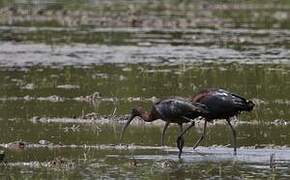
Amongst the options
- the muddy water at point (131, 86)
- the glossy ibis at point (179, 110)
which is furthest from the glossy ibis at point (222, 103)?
the muddy water at point (131, 86)

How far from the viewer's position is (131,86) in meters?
21.1

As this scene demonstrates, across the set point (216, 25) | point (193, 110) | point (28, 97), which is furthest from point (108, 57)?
point (193, 110)

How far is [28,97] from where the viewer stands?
63.8ft

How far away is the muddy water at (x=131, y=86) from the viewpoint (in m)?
13.1

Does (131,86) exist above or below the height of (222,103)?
above

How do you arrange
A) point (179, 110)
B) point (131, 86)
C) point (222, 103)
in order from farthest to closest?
point (131, 86)
point (222, 103)
point (179, 110)

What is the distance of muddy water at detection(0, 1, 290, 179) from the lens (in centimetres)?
1312

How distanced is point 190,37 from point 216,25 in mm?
4892

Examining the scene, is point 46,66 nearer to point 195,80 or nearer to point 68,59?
point 68,59

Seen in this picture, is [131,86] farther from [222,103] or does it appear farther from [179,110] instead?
[179,110]

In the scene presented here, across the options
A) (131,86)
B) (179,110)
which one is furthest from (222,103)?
(131,86)

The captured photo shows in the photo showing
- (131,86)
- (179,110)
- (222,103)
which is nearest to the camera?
(179,110)

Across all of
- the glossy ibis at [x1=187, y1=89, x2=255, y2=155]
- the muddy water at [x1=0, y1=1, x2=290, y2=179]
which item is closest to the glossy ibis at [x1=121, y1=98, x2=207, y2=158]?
the glossy ibis at [x1=187, y1=89, x2=255, y2=155]

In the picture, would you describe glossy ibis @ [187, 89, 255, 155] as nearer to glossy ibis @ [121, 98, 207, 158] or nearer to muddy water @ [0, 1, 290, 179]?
glossy ibis @ [121, 98, 207, 158]
